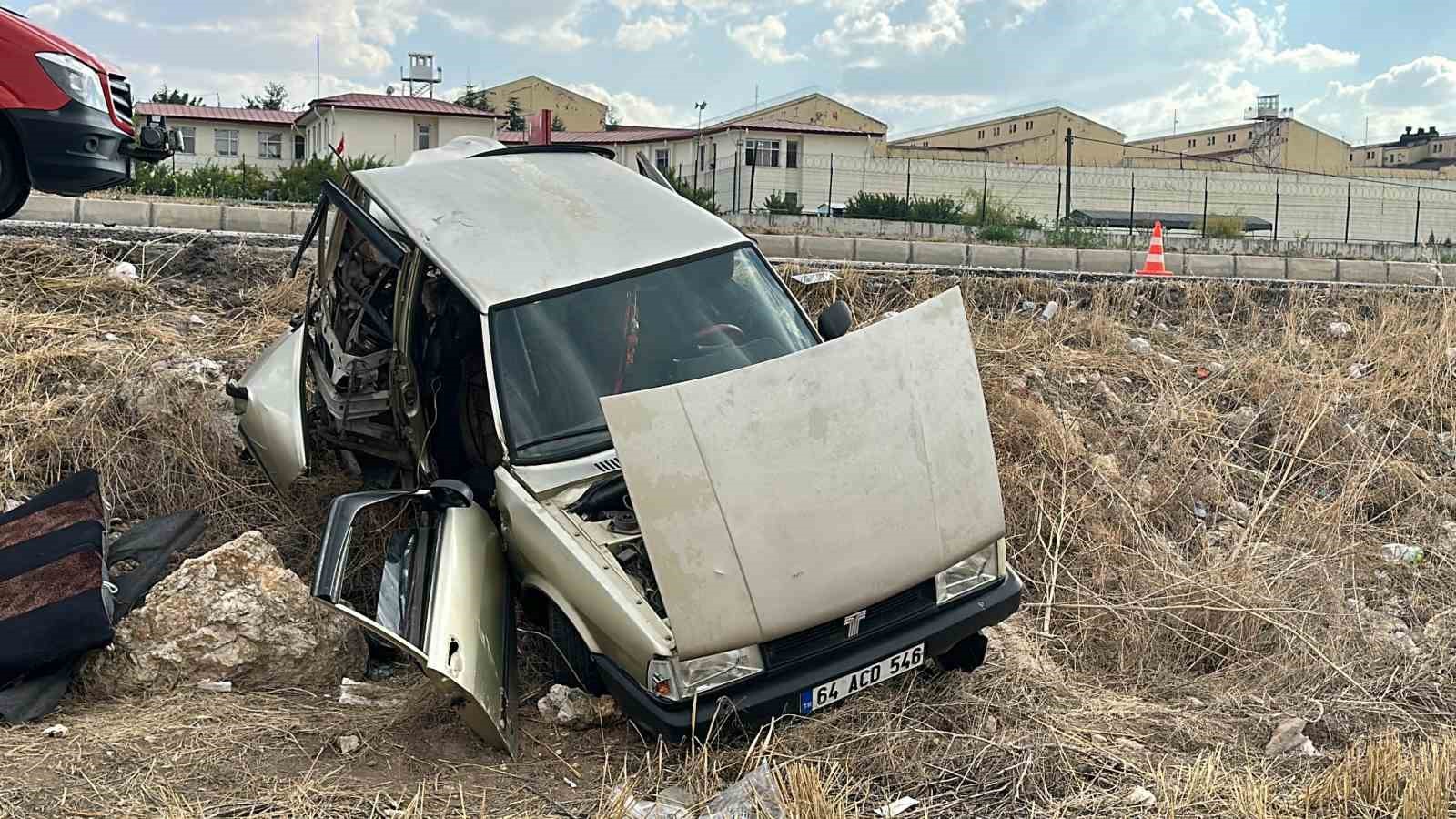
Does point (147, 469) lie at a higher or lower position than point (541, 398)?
lower

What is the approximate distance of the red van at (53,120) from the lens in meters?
7.46

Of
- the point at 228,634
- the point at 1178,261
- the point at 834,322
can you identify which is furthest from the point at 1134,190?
the point at 228,634

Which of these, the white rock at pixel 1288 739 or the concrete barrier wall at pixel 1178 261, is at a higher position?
the concrete barrier wall at pixel 1178 261

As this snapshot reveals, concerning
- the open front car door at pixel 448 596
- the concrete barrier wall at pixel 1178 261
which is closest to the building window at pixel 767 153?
the concrete barrier wall at pixel 1178 261

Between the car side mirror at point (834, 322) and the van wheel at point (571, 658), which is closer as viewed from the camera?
the van wheel at point (571, 658)

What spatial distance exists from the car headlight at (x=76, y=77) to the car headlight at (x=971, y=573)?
6.51 meters

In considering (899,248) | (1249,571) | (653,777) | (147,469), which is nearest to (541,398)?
(653,777)

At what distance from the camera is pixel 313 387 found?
20.9ft

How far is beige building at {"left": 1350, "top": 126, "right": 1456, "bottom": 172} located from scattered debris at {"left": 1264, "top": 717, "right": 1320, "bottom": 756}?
7669 cm

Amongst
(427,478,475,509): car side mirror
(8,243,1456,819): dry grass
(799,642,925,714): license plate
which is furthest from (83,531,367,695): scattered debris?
(799,642,925,714): license plate

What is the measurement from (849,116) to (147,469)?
2188 inches

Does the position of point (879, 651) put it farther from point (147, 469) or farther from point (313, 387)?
point (147, 469)

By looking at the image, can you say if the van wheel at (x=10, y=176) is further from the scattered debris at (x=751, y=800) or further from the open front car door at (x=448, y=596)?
the scattered debris at (x=751, y=800)

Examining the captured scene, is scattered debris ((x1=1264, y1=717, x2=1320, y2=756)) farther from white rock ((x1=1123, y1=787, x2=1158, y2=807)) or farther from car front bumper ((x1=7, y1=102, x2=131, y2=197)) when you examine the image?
car front bumper ((x1=7, y1=102, x2=131, y2=197))
